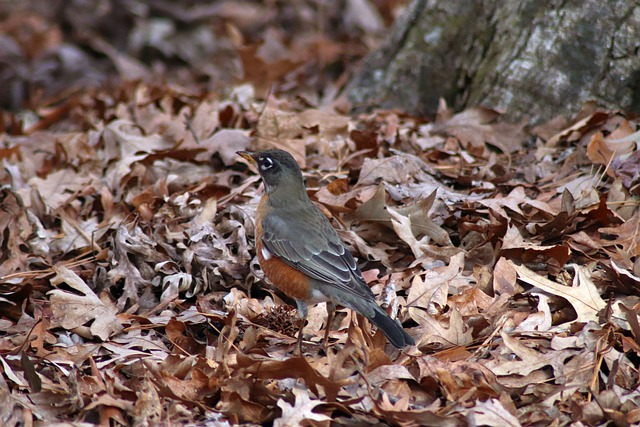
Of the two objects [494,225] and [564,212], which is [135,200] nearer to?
[494,225]

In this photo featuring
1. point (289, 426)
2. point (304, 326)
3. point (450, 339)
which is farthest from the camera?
point (304, 326)

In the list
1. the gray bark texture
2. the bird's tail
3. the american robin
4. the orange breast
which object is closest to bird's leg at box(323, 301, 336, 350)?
the american robin

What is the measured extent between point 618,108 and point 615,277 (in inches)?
96.9

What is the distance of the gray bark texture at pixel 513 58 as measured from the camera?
20.8ft

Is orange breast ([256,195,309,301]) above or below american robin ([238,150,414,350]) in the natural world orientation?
below

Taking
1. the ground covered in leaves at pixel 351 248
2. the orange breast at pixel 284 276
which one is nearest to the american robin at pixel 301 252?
the orange breast at pixel 284 276

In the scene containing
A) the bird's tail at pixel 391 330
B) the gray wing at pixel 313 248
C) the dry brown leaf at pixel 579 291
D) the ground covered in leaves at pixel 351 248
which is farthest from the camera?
the gray wing at pixel 313 248

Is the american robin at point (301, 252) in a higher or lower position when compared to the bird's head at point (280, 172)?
lower

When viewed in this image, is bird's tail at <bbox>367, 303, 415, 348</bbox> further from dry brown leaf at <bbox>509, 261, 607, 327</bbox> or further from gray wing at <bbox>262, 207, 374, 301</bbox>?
dry brown leaf at <bbox>509, 261, 607, 327</bbox>

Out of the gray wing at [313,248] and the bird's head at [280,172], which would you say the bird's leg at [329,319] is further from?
the bird's head at [280,172]

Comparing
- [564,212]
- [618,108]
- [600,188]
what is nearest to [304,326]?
[564,212]

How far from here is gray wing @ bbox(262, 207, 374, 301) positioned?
4586 mm

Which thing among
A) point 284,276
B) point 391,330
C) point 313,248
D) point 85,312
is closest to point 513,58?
point 313,248

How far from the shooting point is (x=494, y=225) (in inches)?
196
